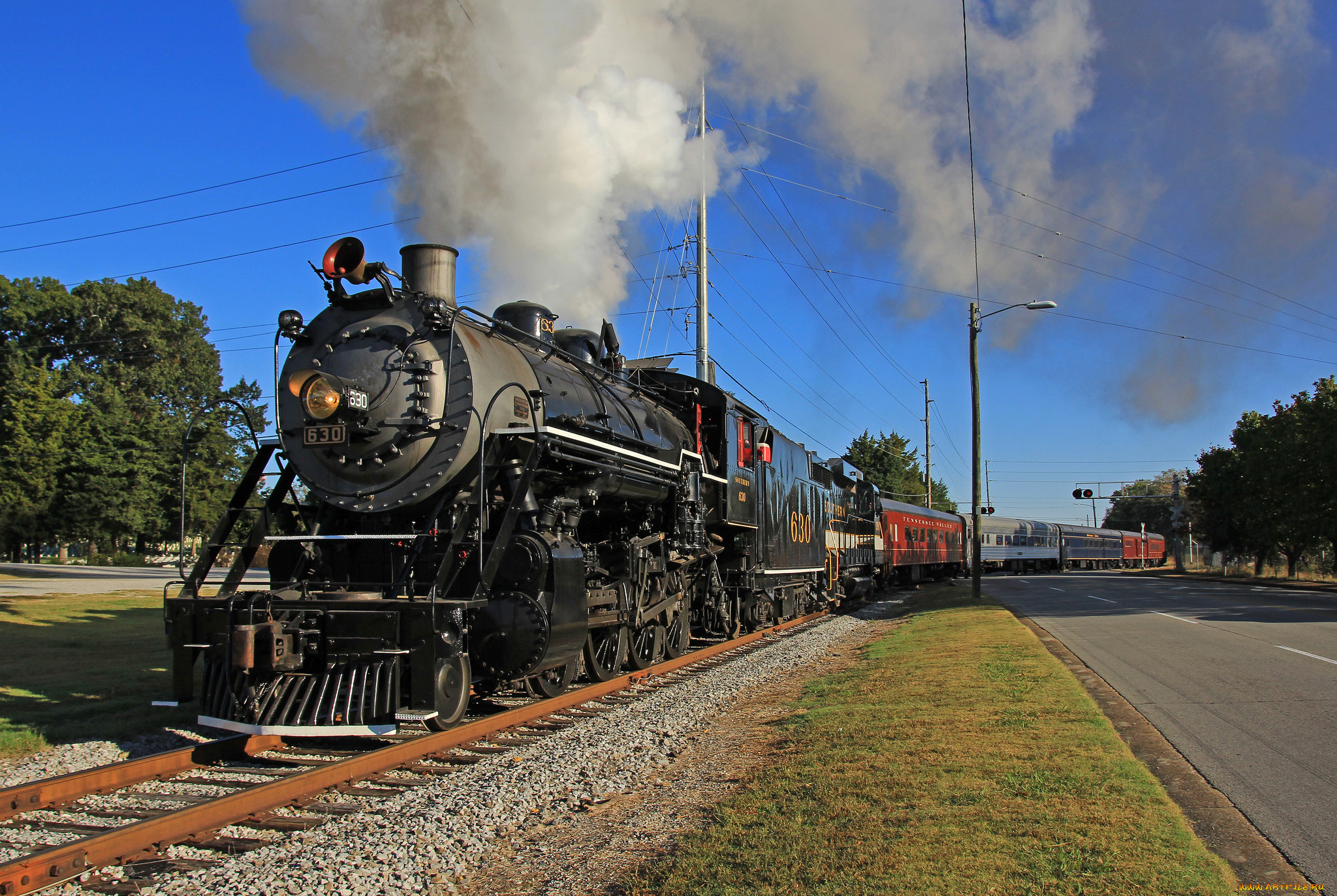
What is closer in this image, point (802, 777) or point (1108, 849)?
point (1108, 849)

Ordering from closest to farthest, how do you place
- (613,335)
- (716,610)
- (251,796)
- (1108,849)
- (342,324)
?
(1108,849) → (251,796) → (342,324) → (613,335) → (716,610)

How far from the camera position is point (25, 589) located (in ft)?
72.6

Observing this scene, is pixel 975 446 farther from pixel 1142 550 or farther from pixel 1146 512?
pixel 1146 512

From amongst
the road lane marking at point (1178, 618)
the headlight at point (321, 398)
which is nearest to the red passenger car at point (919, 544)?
the road lane marking at point (1178, 618)

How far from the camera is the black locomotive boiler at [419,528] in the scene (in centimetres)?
584

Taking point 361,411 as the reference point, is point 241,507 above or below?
below

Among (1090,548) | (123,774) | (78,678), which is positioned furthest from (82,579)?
(1090,548)

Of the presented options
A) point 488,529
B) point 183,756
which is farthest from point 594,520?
point 183,756

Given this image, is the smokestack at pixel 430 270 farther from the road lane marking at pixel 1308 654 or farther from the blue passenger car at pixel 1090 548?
the blue passenger car at pixel 1090 548

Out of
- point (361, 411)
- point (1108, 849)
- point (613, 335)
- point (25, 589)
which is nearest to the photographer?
point (1108, 849)

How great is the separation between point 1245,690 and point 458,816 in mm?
7566

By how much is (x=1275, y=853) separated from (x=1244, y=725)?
3.26 m

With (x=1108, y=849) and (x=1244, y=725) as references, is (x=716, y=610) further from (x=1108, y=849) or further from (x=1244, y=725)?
(x=1108, y=849)

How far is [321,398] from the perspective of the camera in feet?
21.3
